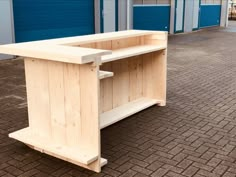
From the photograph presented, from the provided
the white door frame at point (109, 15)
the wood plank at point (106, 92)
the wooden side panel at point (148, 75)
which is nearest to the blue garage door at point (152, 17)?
the white door frame at point (109, 15)

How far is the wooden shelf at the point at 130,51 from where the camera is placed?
408 centimetres

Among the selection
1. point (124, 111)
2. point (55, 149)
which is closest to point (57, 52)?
point (55, 149)

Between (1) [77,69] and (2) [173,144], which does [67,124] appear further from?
(2) [173,144]

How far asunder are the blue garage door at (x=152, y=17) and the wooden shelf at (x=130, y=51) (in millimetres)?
8642

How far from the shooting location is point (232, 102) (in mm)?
5730

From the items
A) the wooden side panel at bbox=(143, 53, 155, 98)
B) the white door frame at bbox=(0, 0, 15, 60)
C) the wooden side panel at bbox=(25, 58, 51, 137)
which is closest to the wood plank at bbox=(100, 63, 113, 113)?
the wooden side panel at bbox=(143, 53, 155, 98)

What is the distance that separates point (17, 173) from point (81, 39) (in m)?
1.73

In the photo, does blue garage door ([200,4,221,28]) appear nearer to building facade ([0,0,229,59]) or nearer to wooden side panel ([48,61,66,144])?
building facade ([0,0,229,59])

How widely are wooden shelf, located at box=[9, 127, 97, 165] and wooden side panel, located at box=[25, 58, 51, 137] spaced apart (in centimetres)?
10

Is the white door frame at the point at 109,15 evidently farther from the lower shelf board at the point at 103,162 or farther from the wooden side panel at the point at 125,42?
the lower shelf board at the point at 103,162

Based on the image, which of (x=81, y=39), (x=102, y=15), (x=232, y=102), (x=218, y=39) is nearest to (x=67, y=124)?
(x=81, y=39)

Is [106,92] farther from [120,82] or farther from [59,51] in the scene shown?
[59,51]

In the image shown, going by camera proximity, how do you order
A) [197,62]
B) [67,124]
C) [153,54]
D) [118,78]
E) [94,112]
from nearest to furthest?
[94,112], [67,124], [118,78], [153,54], [197,62]

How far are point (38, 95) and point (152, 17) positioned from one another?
37.3 ft
